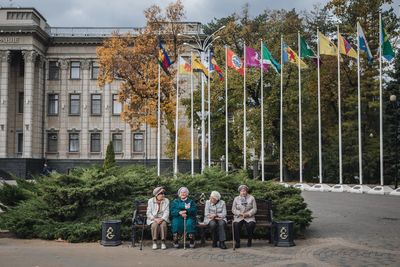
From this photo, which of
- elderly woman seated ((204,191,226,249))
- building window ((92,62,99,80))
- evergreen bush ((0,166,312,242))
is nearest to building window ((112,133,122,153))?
building window ((92,62,99,80))

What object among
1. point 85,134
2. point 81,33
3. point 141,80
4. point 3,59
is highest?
point 81,33

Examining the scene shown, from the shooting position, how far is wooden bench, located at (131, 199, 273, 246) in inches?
438

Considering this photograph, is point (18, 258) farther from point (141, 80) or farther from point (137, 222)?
point (141, 80)

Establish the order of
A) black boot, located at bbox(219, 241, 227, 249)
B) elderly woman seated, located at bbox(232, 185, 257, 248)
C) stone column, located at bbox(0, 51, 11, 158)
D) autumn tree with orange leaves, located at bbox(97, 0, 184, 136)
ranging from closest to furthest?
black boot, located at bbox(219, 241, 227, 249) → elderly woman seated, located at bbox(232, 185, 257, 248) → autumn tree with orange leaves, located at bbox(97, 0, 184, 136) → stone column, located at bbox(0, 51, 11, 158)

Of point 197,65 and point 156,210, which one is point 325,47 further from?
point 156,210

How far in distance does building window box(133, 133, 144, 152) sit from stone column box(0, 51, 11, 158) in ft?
46.3

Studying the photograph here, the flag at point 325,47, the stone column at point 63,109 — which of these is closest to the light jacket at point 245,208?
the flag at point 325,47

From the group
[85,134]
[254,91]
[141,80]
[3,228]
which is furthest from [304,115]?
[3,228]

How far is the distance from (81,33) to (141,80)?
20.4 m

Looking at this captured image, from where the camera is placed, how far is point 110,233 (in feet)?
36.2

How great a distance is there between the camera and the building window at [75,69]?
56.1m

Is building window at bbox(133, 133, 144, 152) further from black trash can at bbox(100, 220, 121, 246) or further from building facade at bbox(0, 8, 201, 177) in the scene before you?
black trash can at bbox(100, 220, 121, 246)

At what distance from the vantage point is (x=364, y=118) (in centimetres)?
4112

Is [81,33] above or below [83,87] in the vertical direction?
above
